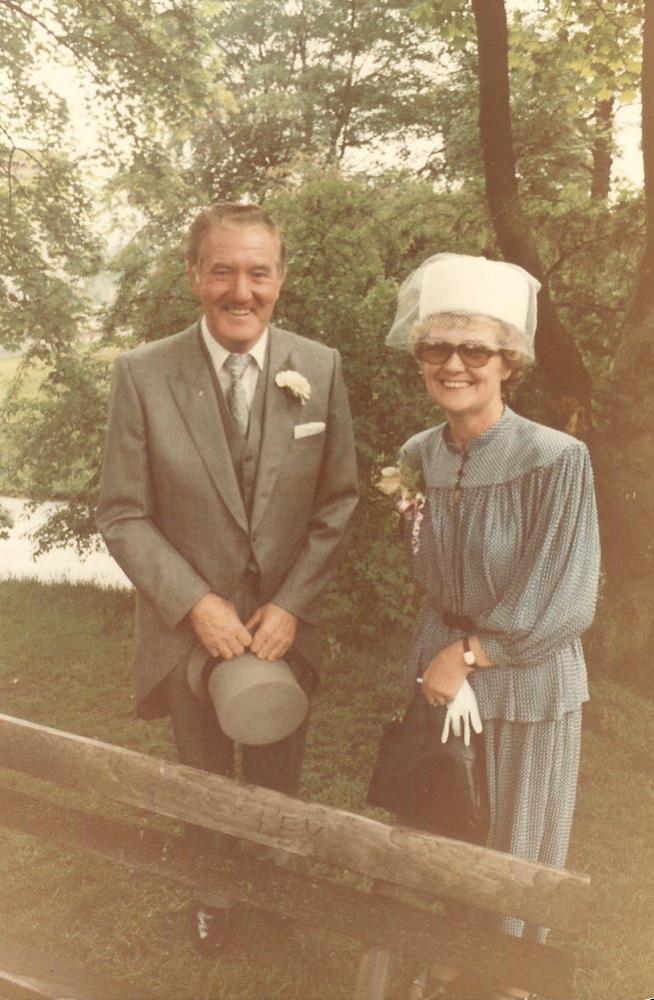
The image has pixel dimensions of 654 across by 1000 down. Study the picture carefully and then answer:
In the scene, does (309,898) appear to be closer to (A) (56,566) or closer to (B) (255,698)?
(B) (255,698)

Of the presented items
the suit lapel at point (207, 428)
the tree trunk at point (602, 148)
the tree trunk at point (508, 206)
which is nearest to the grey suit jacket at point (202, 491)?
the suit lapel at point (207, 428)

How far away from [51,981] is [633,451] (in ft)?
12.5

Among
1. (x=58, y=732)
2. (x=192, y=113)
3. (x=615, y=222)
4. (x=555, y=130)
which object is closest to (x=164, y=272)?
(x=192, y=113)

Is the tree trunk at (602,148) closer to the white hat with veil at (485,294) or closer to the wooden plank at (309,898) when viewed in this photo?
the white hat with veil at (485,294)

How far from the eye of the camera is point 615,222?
19.5ft

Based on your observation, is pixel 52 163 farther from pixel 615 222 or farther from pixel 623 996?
pixel 623 996

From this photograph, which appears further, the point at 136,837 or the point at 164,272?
the point at 164,272

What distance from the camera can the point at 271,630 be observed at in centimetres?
277

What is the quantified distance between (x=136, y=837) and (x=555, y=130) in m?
9.72

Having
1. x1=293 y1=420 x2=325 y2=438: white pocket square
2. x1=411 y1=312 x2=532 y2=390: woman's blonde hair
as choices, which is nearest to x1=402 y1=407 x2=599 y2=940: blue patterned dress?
x1=411 y1=312 x2=532 y2=390: woman's blonde hair

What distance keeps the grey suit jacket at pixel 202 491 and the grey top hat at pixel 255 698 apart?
7.9 inches

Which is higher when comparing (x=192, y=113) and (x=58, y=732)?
(x=192, y=113)

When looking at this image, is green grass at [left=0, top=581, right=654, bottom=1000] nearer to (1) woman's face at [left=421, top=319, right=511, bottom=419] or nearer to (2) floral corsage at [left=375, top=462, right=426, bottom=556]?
(2) floral corsage at [left=375, top=462, right=426, bottom=556]

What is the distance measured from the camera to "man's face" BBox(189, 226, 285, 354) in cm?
256
